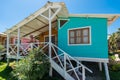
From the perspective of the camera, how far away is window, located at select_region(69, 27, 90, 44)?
1289 cm

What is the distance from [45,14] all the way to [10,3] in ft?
16.7

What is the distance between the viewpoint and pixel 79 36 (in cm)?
1330

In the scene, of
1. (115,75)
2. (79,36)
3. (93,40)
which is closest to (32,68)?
(79,36)

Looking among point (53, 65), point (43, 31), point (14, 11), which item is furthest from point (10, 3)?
point (53, 65)

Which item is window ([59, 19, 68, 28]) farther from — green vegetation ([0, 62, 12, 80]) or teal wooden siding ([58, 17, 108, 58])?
green vegetation ([0, 62, 12, 80])

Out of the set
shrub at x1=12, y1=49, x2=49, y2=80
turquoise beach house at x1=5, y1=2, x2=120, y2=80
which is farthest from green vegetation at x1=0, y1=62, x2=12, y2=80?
shrub at x1=12, y1=49, x2=49, y2=80

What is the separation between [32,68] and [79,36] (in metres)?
4.81

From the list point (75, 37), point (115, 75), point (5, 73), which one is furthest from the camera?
point (5, 73)

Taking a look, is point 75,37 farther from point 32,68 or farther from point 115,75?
point 115,75

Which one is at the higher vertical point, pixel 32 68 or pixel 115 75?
pixel 32 68

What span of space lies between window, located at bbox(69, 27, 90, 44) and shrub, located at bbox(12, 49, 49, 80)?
3.45 m

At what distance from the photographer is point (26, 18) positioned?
13680mm

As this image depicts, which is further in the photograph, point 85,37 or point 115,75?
point 115,75

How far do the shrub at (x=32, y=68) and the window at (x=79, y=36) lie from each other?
11.3 ft
